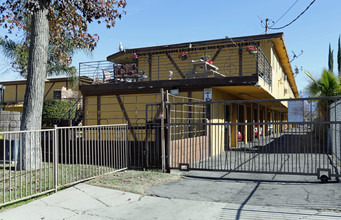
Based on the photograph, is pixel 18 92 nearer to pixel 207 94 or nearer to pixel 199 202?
pixel 207 94

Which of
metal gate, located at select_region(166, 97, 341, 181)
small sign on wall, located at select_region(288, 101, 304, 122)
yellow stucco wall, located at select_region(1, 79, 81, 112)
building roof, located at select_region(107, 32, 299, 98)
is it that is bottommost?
metal gate, located at select_region(166, 97, 341, 181)

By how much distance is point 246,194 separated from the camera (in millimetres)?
6727

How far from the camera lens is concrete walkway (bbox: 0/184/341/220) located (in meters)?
5.27

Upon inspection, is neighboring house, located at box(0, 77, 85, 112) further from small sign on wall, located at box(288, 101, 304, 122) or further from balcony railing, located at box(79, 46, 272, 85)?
small sign on wall, located at box(288, 101, 304, 122)

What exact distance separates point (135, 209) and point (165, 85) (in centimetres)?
945

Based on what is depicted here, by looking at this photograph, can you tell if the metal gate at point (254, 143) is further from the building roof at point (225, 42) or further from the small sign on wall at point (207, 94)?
the building roof at point (225, 42)

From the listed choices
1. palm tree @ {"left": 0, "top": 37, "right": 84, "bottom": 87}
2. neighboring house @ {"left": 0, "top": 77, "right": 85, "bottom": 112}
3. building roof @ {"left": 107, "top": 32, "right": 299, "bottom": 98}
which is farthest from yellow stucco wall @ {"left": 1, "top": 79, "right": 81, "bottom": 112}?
building roof @ {"left": 107, "top": 32, "right": 299, "bottom": 98}

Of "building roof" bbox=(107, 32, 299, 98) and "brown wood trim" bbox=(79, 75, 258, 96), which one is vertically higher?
"building roof" bbox=(107, 32, 299, 98)

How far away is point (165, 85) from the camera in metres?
14.7

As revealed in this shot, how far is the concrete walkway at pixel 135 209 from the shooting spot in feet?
17.3

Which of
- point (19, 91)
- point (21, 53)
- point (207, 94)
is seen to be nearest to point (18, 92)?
point (19, 91)

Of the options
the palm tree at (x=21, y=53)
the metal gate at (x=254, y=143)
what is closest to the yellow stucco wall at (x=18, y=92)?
the palm tree at (x=21, y=53)

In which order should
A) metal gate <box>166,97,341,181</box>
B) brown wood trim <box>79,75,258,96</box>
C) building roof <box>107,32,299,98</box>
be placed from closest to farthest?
metal gate <box>166,97,341,181</box>
brown wood trim <box>79,75,258,96</box>
building roof <box>107,32,299,98</box>

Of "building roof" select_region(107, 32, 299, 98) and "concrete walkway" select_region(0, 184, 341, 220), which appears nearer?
"concrete walkway" select_region(0, 184, 341, 220)
